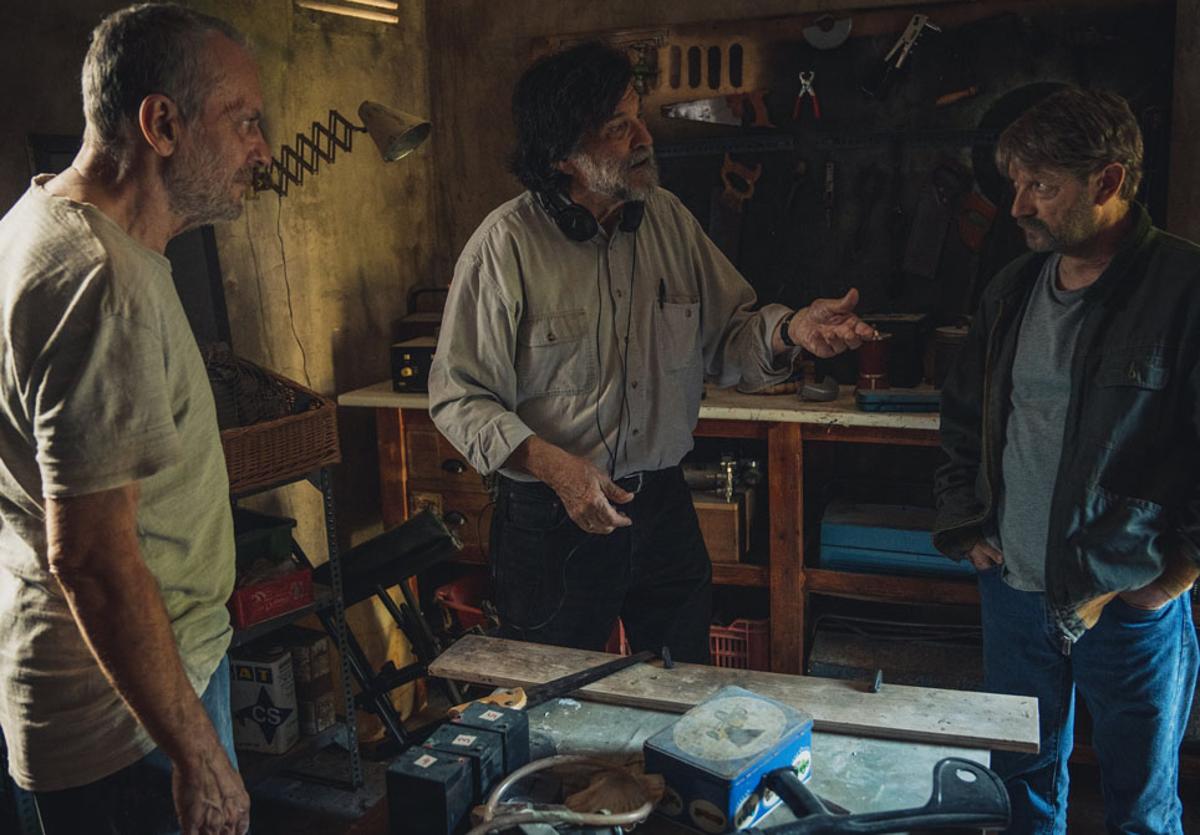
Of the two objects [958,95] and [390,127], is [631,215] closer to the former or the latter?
[390,127]

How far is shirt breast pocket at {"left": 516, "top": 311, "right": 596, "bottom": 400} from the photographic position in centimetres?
212

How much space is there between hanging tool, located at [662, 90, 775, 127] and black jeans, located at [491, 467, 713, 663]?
1.58 meters

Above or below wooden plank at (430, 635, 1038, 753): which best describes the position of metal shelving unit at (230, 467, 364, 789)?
below

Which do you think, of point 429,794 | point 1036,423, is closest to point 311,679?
point 429,794

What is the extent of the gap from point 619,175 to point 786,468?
1204 millimetres

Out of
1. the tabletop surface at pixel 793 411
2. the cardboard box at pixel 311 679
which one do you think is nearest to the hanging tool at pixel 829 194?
the tabletop surface at pixel 793 411

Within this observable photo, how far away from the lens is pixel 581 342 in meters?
2.13

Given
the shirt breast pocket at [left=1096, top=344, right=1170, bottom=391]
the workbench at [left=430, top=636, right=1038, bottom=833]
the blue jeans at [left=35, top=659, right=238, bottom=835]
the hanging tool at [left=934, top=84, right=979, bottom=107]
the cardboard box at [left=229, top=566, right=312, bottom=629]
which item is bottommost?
the cardboard box at [left=229, top=566, right=312, bottom=629]

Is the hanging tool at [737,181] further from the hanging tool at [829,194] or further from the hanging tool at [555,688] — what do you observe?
the hanging tool at [555,688]

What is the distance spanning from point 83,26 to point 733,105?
6.27 feet

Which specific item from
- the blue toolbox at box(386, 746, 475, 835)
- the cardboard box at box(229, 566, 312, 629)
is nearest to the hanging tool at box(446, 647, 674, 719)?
the blue toolbox at box(386, 746, 475, 835)

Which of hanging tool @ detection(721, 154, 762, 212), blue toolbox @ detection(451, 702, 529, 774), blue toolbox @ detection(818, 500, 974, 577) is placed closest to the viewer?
blue toolbox @ detection(451, 702, 529, 774)

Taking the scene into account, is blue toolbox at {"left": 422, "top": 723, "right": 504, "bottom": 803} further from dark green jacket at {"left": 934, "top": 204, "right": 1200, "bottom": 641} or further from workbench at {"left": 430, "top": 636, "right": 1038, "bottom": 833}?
dark green jacket at {"left": 934, "top": 204, "right": 1200, "bottom": 641}

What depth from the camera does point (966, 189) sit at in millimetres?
3174
